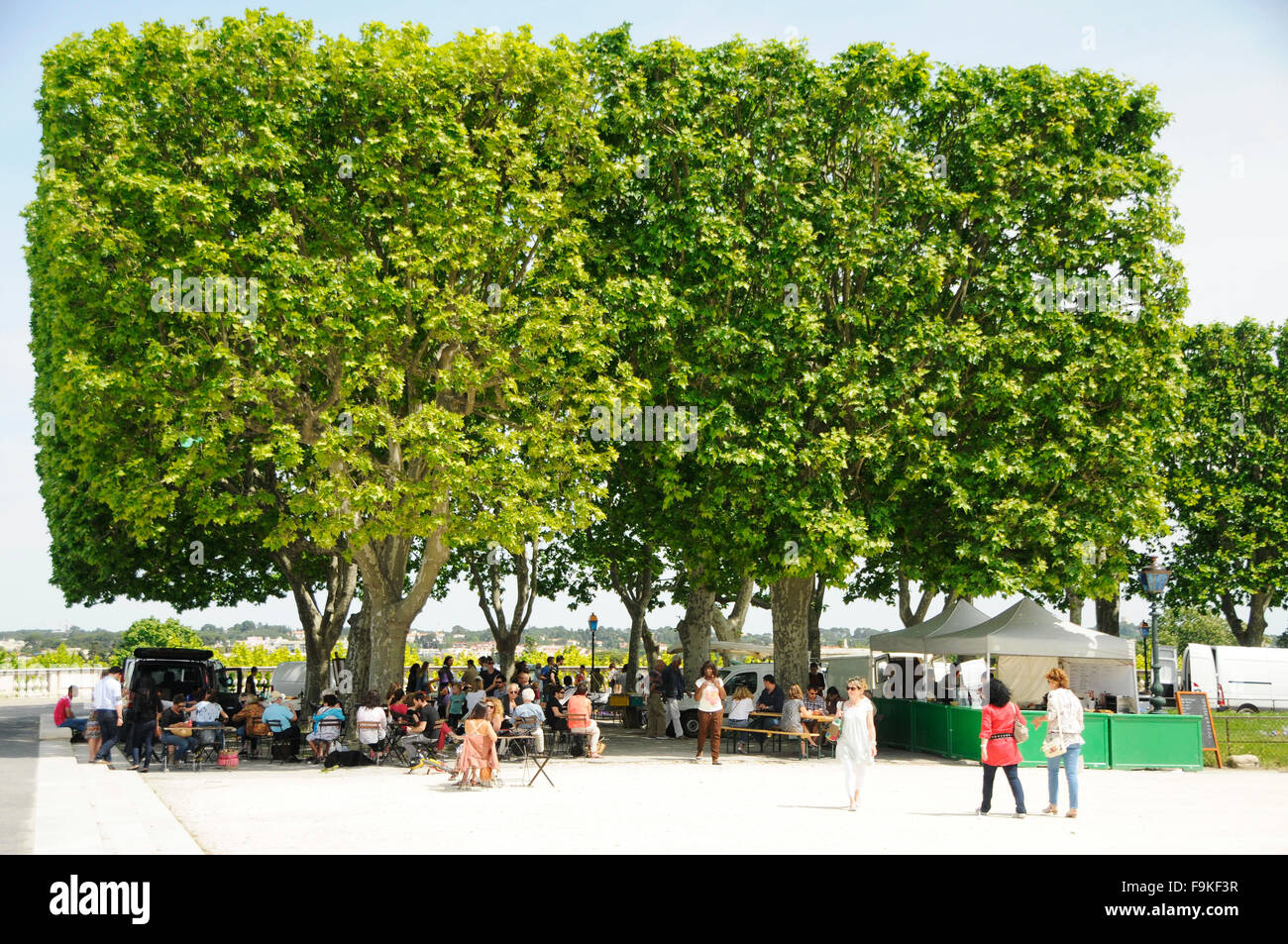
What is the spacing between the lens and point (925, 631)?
2681cm

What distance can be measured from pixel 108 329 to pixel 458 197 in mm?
7560

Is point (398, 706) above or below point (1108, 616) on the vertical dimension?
below

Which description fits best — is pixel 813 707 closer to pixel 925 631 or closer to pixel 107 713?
pixel 925 631

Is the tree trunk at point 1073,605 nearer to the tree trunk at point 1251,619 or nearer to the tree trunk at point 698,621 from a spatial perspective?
the tree trunk at point 1251,619

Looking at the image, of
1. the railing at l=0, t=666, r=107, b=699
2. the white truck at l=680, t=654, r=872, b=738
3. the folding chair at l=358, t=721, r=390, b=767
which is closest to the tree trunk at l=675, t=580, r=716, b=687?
the white truck at l=680, t=654, r=872, b=738

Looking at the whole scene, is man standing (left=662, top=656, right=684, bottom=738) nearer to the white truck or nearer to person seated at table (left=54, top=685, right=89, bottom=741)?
the white truck

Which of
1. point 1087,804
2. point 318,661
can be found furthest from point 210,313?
point 1087,804

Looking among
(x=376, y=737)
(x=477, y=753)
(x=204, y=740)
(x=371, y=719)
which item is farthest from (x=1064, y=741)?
(x=204, y=740)

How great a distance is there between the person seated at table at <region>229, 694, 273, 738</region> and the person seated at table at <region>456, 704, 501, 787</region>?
6674 millimetres

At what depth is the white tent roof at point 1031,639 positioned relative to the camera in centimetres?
2369

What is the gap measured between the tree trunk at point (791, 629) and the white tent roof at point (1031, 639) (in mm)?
3213

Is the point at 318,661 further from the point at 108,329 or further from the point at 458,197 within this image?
the point at 458,197

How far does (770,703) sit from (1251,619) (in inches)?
1104

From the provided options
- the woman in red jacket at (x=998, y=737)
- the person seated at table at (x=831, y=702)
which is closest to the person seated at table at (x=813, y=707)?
the person seated at table at (x=831, y=702)
